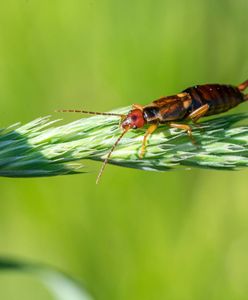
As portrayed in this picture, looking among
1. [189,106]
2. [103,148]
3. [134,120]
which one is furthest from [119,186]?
[103,148]

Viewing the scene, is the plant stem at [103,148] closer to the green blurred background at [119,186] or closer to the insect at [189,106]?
the insect at [189,106]

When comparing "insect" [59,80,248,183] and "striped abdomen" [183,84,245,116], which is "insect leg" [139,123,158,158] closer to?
"insect" [59,80,248,183]

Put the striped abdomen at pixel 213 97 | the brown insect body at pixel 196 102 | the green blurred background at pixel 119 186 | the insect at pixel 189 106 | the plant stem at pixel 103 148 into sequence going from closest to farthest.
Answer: the plant stem at pixel 103 148
the insect at pixel 189 106
the brown insect body at pixel 196 102
the striped abdomen at pixel 213 97
the green blurred background at pixel 119 186

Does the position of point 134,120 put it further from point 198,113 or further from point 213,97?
point 213,97

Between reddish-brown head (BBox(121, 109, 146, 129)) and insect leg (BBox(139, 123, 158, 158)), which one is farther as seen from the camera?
reddish-brown head (BBox(121, 109, 146, 129))

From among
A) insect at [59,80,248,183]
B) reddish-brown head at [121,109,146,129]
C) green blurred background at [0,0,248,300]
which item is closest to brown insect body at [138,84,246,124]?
insect at [59,80,248,183]

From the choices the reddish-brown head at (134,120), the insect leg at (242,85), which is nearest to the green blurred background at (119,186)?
the insect leg at (242,85)
